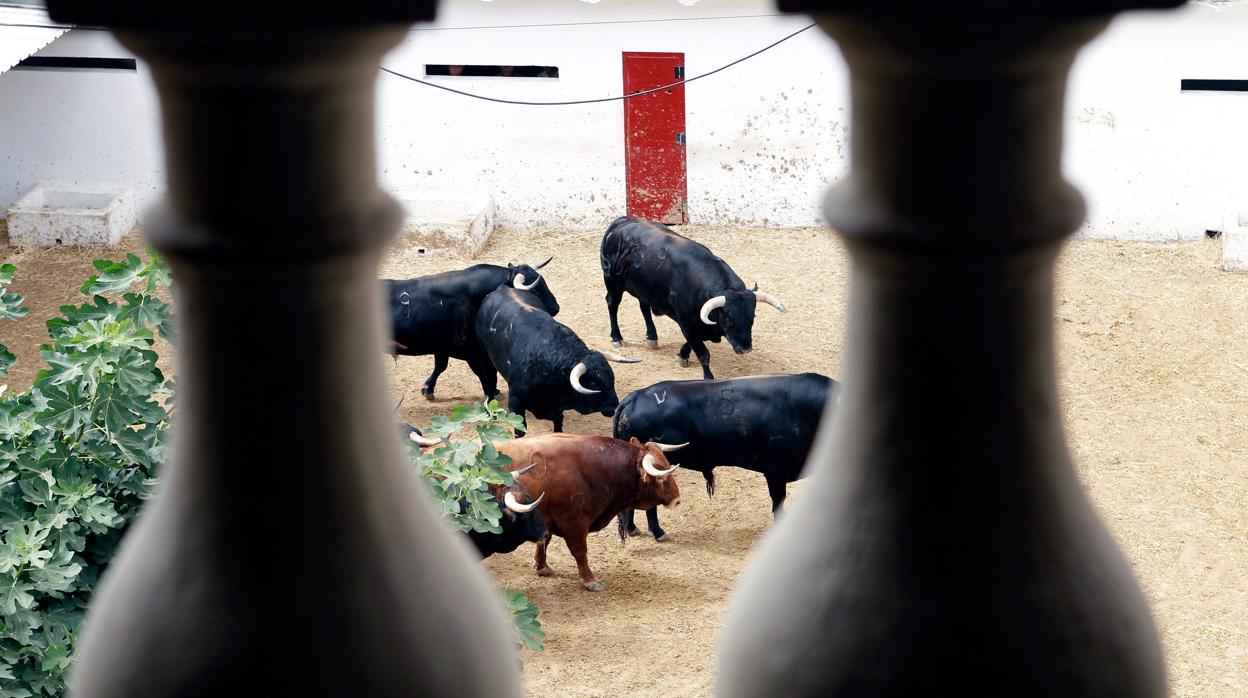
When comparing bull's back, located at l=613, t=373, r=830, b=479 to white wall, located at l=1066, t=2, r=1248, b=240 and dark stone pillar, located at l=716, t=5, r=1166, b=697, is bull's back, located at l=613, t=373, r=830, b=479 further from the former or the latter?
dark stone pillar, located at l=716, t=5, r=1166, b=697

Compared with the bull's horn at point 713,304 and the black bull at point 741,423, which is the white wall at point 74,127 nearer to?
the bull's horn at point 713,304

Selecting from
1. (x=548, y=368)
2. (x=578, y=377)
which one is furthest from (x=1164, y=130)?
(x=548, y=368)

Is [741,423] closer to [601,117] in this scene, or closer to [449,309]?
[449,309]

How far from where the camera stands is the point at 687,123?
482 inches

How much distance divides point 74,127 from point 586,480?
24.5 feet

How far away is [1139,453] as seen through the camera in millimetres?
8273

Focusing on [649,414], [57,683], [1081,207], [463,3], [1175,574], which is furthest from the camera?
[463,3]

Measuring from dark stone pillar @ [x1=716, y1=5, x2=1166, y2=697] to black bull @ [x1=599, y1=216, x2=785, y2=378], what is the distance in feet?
27.9

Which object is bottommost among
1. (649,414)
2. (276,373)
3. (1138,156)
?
(649,414)

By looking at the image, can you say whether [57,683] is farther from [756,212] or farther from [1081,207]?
[756,212]

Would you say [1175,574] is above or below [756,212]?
below

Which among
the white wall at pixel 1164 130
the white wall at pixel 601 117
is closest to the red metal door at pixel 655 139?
the white wall at pixel 601 117

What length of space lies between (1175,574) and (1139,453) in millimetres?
1480

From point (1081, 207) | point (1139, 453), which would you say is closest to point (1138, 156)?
point (1139, 453)
